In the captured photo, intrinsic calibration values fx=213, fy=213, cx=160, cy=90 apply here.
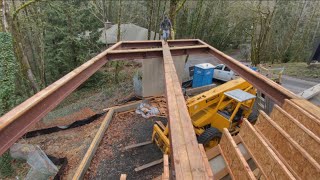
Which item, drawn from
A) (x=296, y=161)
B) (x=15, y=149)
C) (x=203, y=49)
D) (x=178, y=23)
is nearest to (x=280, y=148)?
(x=296, y=161)

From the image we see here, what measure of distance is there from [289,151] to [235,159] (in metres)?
0.69

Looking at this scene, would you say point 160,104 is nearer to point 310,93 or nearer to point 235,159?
point 310,93

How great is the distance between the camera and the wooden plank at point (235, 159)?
8.71 feet

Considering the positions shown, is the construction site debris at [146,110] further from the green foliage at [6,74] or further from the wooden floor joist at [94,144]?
the green foliage at [6,74]

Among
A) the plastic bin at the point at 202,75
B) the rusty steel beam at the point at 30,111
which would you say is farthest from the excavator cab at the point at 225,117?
the plastic bin at the point at 202,75

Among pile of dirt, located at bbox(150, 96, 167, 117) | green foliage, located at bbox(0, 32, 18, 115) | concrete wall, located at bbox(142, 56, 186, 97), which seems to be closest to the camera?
concrete wall, located at bbox(142, 56, 186, 97)

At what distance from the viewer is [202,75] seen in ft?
47.1

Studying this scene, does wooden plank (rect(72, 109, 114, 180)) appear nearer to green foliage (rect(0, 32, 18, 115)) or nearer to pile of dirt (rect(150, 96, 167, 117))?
pile of dirt (rect(150, 96, 167, 117))

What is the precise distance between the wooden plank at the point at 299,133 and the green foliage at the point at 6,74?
33.3 ft

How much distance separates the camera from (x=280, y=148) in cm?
292

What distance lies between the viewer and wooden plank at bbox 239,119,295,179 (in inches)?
95.1

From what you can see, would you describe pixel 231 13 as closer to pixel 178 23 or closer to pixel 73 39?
pixel 178 23

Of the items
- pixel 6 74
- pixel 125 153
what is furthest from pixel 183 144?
pixel 6 74

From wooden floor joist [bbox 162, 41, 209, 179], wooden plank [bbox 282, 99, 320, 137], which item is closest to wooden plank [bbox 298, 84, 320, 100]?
wooden plank [bbox 282, 99, 320, 137]
